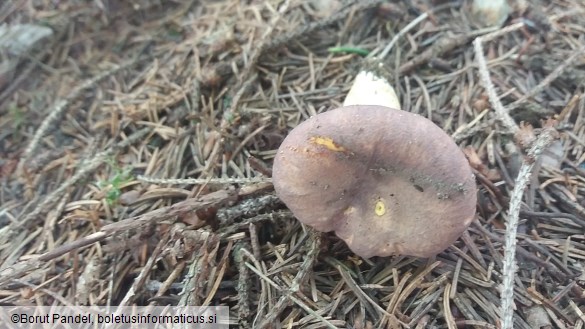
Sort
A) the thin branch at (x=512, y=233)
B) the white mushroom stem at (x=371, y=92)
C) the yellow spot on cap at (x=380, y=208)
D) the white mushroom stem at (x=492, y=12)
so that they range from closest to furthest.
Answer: the thin branch at (x=512, y=233) < the yellow spot on cap at (x=380, y=208) < the white mushroom stem at (x=371, y=92) < the white mushroom stem at (x=492, y=12)

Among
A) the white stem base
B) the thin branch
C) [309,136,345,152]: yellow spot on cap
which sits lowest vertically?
the thin branch

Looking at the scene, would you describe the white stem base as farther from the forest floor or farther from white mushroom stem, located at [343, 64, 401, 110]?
the forest floor

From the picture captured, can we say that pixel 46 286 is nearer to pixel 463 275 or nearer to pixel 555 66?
pixel 463 275

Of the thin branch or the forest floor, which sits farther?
the forest floor

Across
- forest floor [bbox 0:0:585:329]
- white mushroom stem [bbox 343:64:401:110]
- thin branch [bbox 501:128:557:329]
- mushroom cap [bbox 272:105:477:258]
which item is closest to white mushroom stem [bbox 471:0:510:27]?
forest floor [bbox 0:0:585:329]

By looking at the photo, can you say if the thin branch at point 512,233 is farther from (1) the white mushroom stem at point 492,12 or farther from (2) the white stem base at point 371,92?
(1) the white mushroom stem at point 492,12

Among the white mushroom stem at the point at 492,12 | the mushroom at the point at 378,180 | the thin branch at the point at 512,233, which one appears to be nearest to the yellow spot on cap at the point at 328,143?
the mushroom at the point at 378,180

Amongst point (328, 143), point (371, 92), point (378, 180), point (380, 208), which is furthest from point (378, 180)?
point (371, 92)
